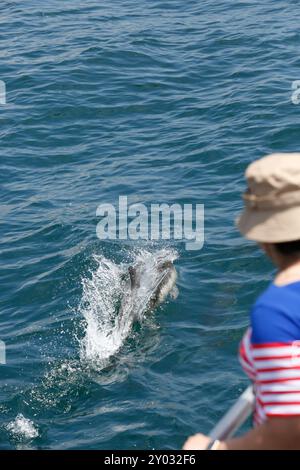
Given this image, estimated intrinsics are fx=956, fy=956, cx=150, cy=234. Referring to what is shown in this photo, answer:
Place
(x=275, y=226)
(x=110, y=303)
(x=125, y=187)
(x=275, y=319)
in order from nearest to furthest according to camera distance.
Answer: (x=275, y=319)
(x=275, y=226)
(x=110, y=303)
(x=125, y=187)

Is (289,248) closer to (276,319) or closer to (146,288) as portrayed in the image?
(276,319)

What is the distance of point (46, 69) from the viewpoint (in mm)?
19562

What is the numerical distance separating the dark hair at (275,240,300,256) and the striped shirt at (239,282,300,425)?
0.14 meters

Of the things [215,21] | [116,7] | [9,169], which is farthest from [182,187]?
[116,7]

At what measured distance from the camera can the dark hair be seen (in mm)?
3580

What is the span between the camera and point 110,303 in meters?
11.6

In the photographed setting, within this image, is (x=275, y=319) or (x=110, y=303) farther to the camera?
(x=110, y=303)

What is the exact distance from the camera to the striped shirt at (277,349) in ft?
11.2

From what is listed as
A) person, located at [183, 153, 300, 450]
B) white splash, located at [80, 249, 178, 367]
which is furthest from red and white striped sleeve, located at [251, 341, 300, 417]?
white splash, located at [80, 249, 178, 367]

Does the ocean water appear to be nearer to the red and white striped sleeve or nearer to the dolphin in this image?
the dolphin

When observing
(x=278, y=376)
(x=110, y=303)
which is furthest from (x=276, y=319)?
(x=110, y=303)

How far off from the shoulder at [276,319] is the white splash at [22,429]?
19.4ft

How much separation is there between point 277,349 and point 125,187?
1115 centimetres

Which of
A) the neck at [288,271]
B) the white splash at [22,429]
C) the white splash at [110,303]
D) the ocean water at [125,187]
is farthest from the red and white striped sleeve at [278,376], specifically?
the white splash at [110,303]
